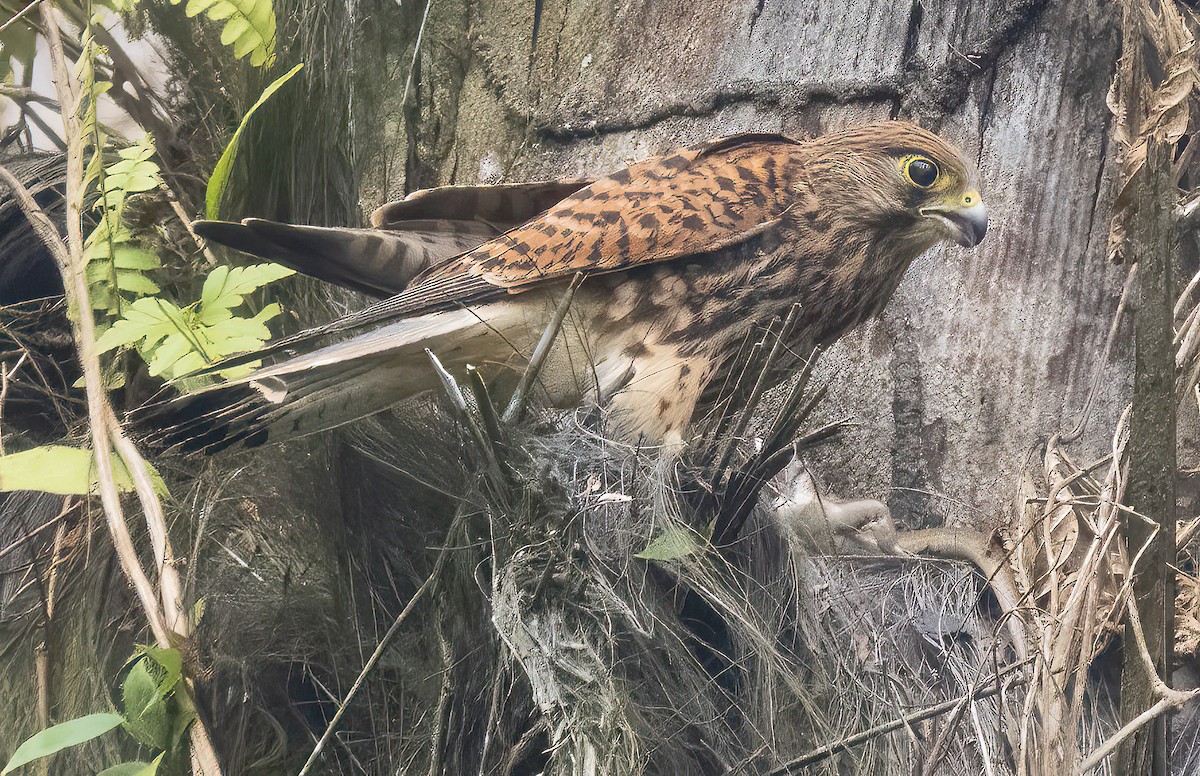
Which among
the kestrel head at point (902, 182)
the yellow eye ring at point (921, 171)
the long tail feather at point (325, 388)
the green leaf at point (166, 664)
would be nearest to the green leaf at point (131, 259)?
the long tail feather at point (325, 388)

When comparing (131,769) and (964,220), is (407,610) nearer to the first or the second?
(131,769)

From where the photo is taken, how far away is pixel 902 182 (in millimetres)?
1539

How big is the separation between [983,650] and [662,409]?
572mm

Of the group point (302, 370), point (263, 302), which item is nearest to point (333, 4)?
point (263, 302)

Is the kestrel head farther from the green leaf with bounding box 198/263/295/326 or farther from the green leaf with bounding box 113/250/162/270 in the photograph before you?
the green leaf with bounding box 113/250/162/270

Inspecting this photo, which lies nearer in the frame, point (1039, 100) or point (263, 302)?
point (263, 302)

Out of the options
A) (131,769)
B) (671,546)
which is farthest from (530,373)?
(131,769)

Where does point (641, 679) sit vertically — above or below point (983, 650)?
above

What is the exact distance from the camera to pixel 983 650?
135 cm

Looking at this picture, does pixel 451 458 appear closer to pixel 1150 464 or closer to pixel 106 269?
pixel 106 269

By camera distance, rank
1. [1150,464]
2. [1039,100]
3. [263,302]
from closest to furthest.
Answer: [1150,464], [263,302], [1039,100]

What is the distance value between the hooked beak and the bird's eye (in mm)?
41

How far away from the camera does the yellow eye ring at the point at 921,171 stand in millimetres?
1524

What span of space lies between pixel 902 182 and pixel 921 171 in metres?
0.03
